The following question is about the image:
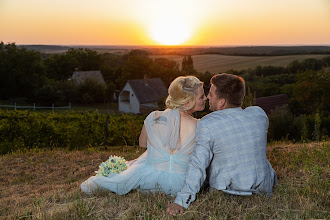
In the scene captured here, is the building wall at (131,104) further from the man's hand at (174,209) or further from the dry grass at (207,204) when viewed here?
the man's hand at (174,209)

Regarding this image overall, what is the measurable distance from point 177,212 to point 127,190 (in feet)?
3.36

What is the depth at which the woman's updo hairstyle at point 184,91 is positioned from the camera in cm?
373

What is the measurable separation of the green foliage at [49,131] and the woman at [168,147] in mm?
7840

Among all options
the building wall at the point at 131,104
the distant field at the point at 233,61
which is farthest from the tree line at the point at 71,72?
the building wall at the point at 131,104

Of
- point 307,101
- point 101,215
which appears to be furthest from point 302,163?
point 307,101

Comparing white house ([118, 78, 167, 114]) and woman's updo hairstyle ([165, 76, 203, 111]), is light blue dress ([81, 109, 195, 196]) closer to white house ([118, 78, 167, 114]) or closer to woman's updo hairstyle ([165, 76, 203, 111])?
woman's updo hairstyle ([165, 76, 203, 111])

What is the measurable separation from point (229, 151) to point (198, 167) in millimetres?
379

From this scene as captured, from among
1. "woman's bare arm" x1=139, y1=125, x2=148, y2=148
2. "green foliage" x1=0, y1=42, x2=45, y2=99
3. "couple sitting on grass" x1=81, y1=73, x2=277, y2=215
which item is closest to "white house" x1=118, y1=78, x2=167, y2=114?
"green foliage" x1=0, y1=42, x2=45, y2=99

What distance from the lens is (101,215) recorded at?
3436mm

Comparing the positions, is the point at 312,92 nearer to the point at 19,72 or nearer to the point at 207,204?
the point at 207,204

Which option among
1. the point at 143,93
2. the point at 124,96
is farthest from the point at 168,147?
the point at 124,96

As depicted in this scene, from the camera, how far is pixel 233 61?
74.2 meters

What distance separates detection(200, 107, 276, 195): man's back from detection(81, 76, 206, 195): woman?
0.44m

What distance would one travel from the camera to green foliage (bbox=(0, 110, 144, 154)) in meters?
12.0
